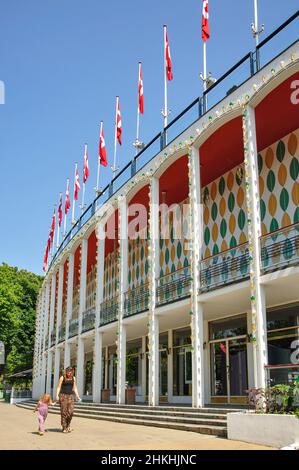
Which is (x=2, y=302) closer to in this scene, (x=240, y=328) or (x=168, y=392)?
(x=168, y=392)

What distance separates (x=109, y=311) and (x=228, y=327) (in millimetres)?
7075

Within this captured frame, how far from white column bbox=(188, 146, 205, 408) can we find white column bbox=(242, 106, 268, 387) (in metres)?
2.63

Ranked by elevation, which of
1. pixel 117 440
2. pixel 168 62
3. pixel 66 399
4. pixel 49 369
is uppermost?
pixel 168 62

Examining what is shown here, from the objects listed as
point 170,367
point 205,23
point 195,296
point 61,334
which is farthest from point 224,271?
point 61,334

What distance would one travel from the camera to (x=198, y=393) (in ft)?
48.4

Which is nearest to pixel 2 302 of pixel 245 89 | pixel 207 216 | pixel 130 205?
pixel 130 205

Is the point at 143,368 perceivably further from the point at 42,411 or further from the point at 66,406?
the point at 42,411

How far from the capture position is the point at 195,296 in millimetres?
15664

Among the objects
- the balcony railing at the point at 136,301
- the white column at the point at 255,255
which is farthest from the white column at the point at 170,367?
the white column at the point at 255,255

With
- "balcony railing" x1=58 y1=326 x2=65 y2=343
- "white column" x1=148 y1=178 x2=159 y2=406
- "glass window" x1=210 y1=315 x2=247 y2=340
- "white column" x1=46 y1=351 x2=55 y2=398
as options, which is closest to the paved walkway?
"white column" x1=148 y1=178 x2=159 y2=406

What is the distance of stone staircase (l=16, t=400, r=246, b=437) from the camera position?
11961 millimetres

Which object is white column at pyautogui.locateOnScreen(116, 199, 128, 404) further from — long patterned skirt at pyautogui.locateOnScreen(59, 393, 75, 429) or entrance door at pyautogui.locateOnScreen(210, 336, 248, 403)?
long patterned skirt at pyautogui.locateOnScreen(59, 393, 75, 429)

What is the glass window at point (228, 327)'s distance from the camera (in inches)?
679

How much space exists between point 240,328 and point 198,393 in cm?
341
